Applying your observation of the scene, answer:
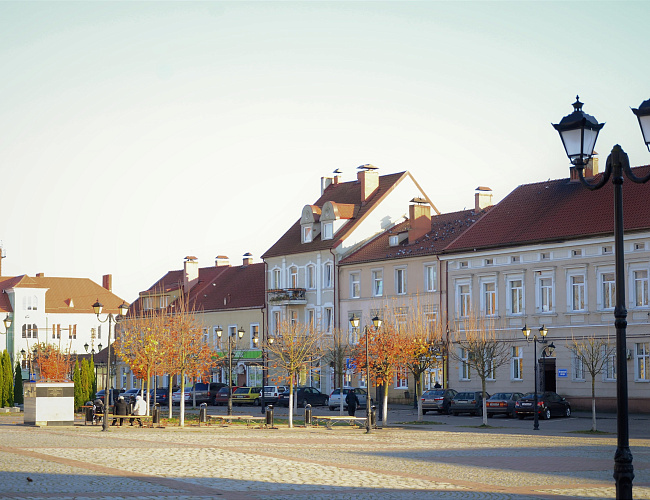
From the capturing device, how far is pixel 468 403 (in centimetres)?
4819

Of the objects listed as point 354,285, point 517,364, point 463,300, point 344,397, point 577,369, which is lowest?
point 344,397

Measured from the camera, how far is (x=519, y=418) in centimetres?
4581

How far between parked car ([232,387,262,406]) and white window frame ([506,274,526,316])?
1802cm

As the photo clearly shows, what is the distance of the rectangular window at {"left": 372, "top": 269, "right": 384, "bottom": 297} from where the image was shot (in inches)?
2493

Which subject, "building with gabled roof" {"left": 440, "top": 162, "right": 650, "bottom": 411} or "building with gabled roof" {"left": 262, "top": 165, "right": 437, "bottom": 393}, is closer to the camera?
"building with gabled roof" {"left": 440, "top": 162, "right": 650, "bottom": 411}

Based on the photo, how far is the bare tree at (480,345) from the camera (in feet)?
146

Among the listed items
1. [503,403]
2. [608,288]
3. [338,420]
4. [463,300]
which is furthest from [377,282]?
[338,420]

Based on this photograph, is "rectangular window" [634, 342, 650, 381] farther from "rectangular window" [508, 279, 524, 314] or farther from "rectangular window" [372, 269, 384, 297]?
"rectangular window" [372, 269, 384, 297]

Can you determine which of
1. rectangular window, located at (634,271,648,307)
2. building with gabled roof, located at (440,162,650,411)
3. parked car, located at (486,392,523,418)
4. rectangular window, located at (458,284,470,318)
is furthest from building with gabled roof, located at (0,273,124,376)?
rectangular window, located at (634,271,648,307)

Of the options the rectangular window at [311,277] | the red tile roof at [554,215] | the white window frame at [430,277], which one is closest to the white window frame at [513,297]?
the red tile roof at [554,215]

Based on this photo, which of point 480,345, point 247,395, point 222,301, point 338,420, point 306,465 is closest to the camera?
point 306,465

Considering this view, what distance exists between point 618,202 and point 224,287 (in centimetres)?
6968

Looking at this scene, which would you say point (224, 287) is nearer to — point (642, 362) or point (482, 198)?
point (482, 198)

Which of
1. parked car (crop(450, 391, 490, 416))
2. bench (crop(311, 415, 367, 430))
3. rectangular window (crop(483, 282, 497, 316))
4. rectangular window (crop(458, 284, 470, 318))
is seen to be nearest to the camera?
bench (crop(311, 415, 367, 430))
